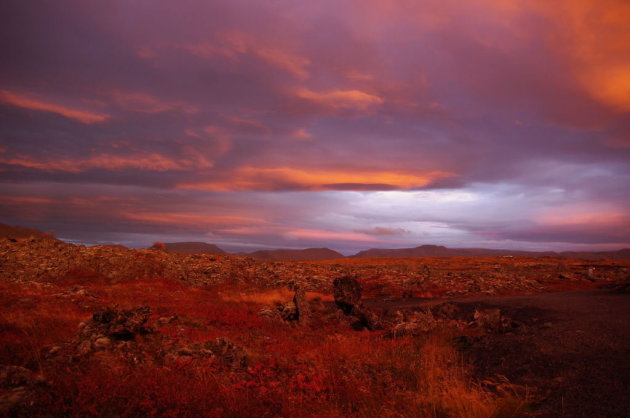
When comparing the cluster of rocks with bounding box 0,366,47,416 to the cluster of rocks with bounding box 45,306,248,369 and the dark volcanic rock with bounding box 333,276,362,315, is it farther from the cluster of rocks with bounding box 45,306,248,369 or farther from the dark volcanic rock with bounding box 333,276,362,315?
the dark volcanic rock with bounding box 333,276,362,315

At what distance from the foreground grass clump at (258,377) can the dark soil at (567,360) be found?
0.76 meters

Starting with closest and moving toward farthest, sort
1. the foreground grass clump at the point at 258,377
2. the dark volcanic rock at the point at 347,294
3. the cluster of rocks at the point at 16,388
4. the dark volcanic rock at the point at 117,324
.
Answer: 1. the cluster of rocks at the point at 16,388
2. the foreground grass clump at the point at 258,377
3. the dark volcanic rock at the point at 117,324
4. the dark volcanic rock at the point at 347,294

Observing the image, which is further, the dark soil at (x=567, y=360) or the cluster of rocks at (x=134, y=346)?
the cluster of rocks at (x=134, y=346)

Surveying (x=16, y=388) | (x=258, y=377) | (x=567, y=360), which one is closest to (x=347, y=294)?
(x=258, y=377)

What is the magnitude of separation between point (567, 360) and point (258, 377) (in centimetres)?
854

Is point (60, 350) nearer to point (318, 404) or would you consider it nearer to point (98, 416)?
point (98, 416)

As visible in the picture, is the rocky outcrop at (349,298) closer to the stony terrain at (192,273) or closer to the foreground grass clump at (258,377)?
the foreground grass clump at (258,377)

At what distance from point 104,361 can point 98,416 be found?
385 centimetres

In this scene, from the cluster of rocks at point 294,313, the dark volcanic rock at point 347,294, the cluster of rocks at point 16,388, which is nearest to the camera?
the cluster of rocks at point 16,388

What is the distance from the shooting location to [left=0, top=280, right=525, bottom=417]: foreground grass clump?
6.79 meters

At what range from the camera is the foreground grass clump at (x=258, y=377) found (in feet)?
22.3

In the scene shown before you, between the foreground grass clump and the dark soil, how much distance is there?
763 millimetres

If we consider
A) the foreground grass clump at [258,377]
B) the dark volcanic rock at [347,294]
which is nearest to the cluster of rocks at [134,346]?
the foreground grass clump at [258,377]

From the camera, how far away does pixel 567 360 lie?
30.6 feet
